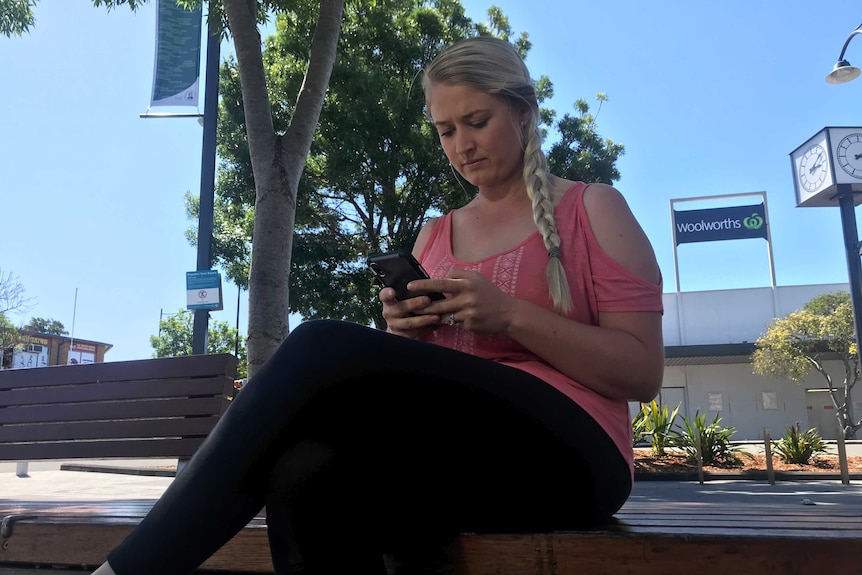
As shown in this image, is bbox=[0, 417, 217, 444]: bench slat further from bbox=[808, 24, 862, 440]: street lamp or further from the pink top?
bbox=[808, 24, 862, 440]: street lamp

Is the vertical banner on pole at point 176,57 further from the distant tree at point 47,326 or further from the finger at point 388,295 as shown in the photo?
the distant tree at point 47,326

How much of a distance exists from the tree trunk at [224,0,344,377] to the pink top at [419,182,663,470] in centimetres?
274

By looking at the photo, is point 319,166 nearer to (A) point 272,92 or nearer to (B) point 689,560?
(A) point 272,92

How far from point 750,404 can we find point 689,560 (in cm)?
3032

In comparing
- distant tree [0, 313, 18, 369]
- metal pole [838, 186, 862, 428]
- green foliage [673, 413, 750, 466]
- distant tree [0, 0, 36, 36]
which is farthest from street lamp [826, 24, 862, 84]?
distant tree [0, 313, 18, 369]

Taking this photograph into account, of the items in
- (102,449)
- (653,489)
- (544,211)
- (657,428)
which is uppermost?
(544,211)

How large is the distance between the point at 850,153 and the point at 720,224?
12.0 meters

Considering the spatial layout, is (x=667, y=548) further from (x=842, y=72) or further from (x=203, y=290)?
(x=842, y=72)

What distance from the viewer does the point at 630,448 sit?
4.60ft

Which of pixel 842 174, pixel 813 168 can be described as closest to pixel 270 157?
pixel 842 174

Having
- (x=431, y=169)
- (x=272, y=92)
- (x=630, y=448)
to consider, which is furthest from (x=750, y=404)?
(x=630, y=448)

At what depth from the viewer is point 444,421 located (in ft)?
3.82

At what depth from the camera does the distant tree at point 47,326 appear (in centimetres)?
5059

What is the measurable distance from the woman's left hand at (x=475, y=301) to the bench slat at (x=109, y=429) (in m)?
2.04
